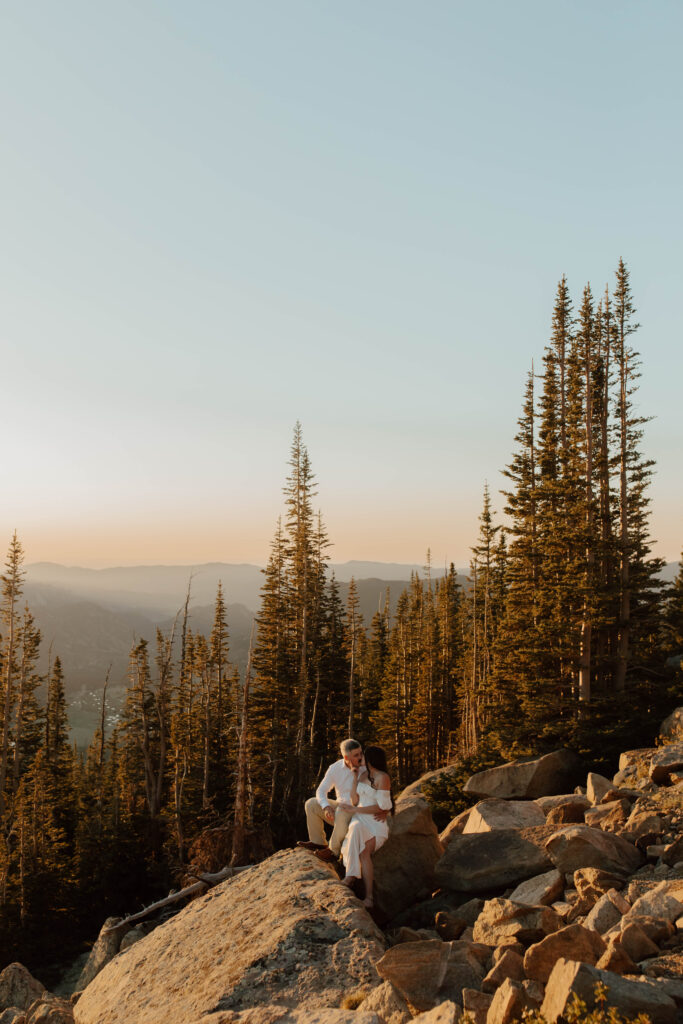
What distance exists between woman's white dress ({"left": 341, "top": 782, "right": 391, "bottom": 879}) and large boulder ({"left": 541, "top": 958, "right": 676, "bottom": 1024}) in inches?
174

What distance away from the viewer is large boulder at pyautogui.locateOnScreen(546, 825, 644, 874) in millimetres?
9227

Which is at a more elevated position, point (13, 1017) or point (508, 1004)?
point (508, 1004)

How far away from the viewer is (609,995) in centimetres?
489

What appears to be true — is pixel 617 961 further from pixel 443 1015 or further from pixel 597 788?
pixel 597 788

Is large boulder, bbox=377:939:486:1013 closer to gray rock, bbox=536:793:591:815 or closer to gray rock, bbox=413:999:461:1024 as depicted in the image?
gray rock, bbox=413:999:461:1024

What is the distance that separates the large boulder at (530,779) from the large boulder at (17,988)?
13.6 m

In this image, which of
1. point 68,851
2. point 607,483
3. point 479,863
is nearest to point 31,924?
point 68,851

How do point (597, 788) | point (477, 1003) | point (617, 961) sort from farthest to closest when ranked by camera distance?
point (597, 788) → point (617, 961) → point (477, 1003)

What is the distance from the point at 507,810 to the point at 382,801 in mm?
4125

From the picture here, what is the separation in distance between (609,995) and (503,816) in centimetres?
779

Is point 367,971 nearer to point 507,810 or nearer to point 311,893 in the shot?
point 311,893

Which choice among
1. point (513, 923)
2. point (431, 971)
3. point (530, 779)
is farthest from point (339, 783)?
point (530, 779)

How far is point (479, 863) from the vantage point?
1067cm

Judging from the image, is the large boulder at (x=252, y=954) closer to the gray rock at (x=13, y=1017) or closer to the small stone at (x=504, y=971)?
the small stone at (x=504, y=971)
